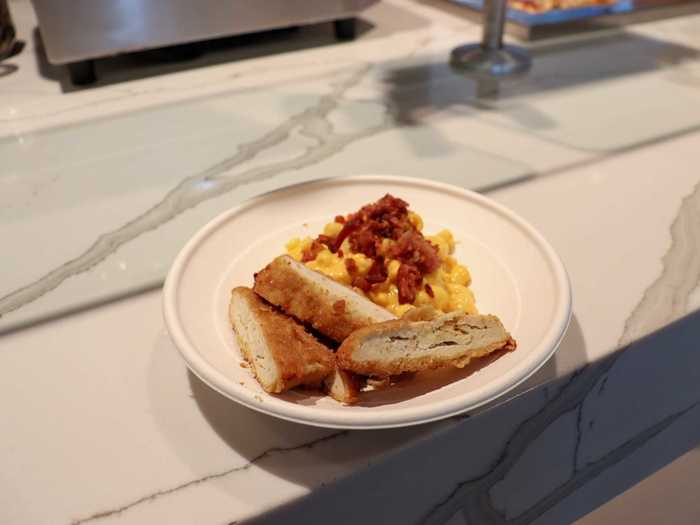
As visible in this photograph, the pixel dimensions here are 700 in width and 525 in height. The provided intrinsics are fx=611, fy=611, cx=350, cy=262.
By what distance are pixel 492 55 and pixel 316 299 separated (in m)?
0.91

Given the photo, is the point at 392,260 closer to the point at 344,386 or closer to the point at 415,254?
the point at 415,254

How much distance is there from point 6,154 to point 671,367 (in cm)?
96

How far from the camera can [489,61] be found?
4.02ft

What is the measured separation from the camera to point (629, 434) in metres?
0.68

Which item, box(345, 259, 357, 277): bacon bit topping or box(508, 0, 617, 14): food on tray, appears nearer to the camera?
box(345, 259, 357, 277): bacon bit topping

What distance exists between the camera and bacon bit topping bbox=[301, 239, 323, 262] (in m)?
0.62

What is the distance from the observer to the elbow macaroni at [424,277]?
22.5 inches

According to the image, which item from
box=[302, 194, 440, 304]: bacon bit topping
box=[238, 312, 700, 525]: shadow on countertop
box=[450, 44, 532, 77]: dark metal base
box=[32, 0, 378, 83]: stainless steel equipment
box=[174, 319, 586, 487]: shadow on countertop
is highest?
box=[32, 0, 378, 83]: stainless steel equipment

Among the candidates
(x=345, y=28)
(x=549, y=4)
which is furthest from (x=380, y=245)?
(x=549, y=4)

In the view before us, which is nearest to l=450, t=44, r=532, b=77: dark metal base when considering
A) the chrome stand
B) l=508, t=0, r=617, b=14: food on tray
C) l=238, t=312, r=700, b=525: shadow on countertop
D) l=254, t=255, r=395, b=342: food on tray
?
the chrome stand

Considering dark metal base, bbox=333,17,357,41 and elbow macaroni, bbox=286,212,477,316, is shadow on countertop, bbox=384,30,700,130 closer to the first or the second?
dark metal base, bbox=333,17,357,41

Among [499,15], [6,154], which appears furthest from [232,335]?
[499,15]

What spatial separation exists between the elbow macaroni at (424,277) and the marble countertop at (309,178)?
0.34ft

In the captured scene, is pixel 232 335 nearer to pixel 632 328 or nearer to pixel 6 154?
pixel 632 328
